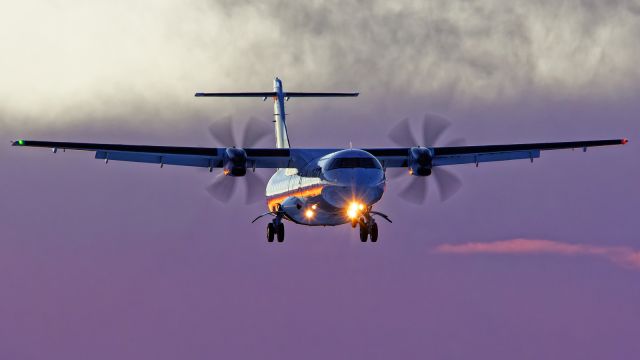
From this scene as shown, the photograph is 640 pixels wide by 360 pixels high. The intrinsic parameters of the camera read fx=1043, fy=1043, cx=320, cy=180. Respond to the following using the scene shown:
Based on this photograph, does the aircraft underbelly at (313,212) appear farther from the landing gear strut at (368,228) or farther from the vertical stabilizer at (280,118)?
the vertical stabilizer at (280,118)

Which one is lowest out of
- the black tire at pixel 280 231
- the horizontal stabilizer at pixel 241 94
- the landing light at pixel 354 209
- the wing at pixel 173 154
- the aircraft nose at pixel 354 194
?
the landing light at pixel 354 209

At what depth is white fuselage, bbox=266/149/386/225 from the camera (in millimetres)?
41344

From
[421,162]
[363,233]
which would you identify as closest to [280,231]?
[363,233]

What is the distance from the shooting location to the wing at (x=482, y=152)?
49.1m

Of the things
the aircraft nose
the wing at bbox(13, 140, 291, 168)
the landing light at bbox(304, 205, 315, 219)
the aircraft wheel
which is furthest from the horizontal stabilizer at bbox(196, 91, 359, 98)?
the aircraft nose

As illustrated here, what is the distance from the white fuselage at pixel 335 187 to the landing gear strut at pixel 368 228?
633 mm

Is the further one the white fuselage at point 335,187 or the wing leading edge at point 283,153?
the wing leading edge at point 283,153

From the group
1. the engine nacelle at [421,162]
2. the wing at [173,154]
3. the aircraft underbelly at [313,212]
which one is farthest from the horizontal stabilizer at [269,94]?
the engine nacelle at [421,162]

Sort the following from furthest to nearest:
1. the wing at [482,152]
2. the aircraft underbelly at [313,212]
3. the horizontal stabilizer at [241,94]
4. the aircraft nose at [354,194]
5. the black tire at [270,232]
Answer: the horizontal stabilizer at [241,94], the black tire at [270,232], the wing at [482,152], the aircraft underbelly at [313,212], the aircraft nose at [354,194]

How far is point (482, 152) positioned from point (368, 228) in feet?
29.3

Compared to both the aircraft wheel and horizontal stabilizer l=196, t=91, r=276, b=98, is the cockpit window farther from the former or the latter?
horizontal stabilizer l=196, t=91, r=276, b=98

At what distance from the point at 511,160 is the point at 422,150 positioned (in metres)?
7.47

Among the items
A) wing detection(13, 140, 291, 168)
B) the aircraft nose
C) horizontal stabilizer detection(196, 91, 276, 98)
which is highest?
horizontal stabilizer detection(196, 91, 276, 98)

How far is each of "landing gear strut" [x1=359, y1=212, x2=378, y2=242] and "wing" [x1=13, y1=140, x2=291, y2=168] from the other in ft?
18.8
